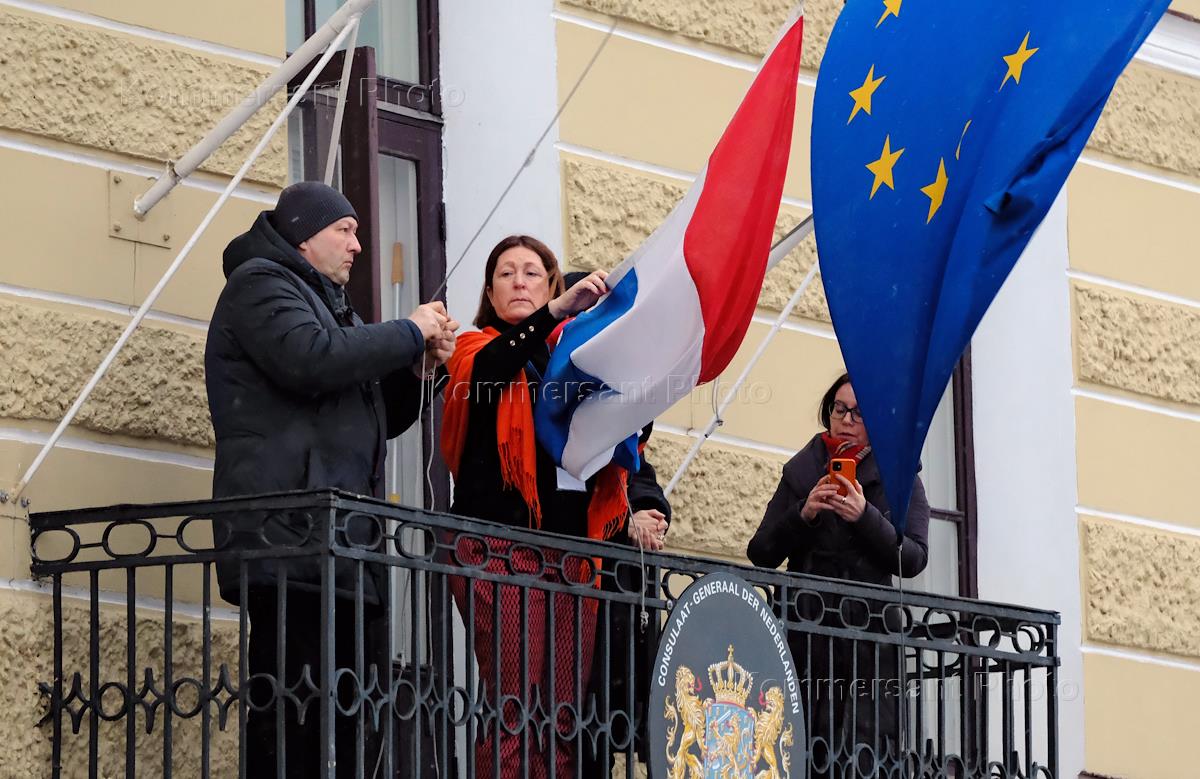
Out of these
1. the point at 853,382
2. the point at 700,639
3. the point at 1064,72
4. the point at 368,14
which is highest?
the point at 368,14

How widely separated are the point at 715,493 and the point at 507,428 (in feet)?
6.02

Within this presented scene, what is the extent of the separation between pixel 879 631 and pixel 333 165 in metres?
2.15

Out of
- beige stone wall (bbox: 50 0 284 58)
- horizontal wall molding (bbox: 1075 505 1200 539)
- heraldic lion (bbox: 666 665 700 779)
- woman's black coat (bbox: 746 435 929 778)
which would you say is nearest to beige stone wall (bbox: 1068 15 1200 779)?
horizontal wall molding (bbox: 1075 505 1200 539)

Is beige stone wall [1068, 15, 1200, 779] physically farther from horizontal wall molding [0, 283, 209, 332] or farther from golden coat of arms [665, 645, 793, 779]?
horizontal wall molding [0, 283, 209, 332]

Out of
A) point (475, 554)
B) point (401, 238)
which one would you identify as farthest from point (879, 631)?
point (401, 238)

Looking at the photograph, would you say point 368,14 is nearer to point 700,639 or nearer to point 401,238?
point 401,238

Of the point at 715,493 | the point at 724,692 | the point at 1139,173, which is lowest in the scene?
the point at 724,692

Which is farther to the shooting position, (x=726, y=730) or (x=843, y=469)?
(x=843, y=469)

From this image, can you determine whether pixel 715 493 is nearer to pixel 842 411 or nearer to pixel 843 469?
pixel 842 411

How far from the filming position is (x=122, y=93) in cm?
812

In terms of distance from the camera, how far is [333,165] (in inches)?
316

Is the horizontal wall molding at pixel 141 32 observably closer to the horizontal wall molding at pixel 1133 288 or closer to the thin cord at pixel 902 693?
the thin cord at pixel 902 693

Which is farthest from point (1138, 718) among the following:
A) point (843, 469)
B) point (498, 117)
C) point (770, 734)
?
point (498, 117)

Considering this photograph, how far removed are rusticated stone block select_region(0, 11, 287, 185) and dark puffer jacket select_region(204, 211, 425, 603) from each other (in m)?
0.86
